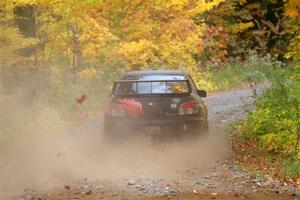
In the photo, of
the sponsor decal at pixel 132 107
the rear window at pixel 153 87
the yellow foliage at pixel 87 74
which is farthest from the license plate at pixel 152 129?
the yellow foliage at pixel 87 74

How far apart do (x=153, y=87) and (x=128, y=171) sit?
2145mm

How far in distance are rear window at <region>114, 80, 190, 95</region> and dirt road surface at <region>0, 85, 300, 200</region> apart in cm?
94

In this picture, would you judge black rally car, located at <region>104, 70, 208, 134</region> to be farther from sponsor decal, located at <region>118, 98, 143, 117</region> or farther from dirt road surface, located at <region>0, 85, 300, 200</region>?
dirt road surface, located at <region>0, 85, 300, 200</region>

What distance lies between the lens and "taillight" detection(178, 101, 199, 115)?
1124 cm

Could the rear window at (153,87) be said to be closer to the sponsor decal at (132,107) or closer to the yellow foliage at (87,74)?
the sponsor decal at (132,107)

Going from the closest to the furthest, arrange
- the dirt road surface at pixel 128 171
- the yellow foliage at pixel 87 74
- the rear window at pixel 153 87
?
the dirt road surface at pixel 128 171 < the rear window at pixel 153 87 < the yellow foliage at pixel 87 74

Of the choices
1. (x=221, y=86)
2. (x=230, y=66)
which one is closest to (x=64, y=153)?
(x=221, y=86)

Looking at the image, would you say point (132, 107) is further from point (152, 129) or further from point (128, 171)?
point (128, 171)

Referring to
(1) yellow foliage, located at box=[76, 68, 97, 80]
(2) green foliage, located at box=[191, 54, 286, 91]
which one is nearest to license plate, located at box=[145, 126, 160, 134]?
(1) yellow foliage, located at box=[76, 68, 97, 80]

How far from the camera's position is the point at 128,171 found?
10.2m

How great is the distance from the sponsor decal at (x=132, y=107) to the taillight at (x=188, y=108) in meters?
0.79

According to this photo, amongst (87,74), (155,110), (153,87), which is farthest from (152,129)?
(87,74)

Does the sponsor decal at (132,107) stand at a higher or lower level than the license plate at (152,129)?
higher

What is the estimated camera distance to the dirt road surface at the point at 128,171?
8617 mm
